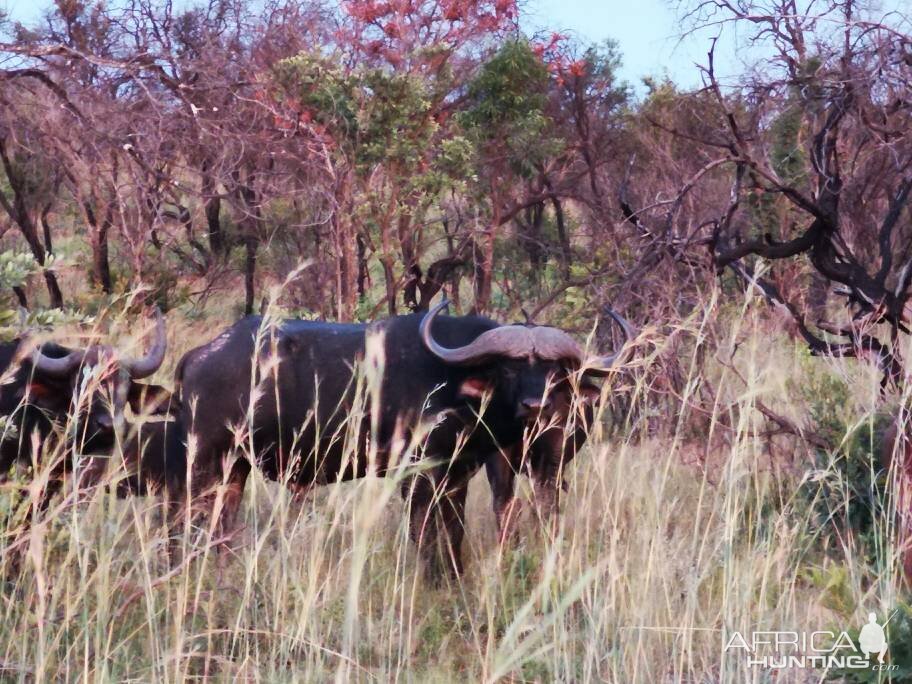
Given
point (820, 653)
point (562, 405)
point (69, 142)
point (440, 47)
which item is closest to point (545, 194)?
point (440, 47)

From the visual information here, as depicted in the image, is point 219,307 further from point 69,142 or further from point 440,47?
point 440,47

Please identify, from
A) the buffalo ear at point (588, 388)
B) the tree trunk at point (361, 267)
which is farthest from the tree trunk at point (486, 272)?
the buffalo ear at point (588, 388)

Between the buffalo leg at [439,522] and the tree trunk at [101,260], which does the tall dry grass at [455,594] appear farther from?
the tree trunk at [101,260]

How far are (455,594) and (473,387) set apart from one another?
111 cm

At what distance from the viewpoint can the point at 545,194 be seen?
48.2 ft

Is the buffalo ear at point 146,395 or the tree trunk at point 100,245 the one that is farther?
the tree trunk at point 100,245

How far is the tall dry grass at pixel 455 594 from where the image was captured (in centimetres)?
311

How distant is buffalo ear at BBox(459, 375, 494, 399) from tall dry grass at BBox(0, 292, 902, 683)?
2.27ft

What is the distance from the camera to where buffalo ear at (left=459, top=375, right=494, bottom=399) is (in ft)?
19.9

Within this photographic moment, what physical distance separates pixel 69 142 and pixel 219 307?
11.7 feet

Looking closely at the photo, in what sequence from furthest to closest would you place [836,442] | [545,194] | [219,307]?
[219,307] → [545,194] → [836,442]

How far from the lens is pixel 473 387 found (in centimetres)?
607

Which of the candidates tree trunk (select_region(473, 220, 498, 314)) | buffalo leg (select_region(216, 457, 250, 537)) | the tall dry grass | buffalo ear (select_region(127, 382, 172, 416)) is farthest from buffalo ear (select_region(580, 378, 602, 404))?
tree trunk (select_region(473, 220, 498, 314))

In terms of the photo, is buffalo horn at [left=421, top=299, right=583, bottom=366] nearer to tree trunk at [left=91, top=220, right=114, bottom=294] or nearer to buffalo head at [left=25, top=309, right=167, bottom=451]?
buffalo head at [left=25, top=309, right=167, bottom=451]
